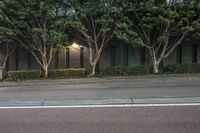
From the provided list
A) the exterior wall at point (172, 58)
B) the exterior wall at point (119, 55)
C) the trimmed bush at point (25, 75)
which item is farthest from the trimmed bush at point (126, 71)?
the trimmed bush at point (25, 75)

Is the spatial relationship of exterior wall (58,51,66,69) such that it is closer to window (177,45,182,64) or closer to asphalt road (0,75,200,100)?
window (177,45,182,64)

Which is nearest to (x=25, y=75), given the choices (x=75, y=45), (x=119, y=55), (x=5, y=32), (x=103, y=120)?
(x=5, y=32)

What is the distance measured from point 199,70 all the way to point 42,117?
19.6m

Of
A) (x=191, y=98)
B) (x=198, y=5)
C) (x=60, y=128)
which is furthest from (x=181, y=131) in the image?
(x=198, y=5)

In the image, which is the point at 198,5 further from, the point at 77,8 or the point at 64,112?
the point at 64,112

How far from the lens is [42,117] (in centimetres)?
1022

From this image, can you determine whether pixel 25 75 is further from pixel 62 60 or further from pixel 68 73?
pixel 62 60

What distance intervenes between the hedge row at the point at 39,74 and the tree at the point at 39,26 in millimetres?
599

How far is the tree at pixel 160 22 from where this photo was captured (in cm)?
2684

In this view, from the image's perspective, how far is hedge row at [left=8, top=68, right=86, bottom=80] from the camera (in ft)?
93.1

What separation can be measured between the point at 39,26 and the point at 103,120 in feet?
64.6

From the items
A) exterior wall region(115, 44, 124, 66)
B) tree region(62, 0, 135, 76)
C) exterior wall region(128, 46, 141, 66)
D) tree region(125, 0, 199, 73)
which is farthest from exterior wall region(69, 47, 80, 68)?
tree region(125, 0, 199, 73)

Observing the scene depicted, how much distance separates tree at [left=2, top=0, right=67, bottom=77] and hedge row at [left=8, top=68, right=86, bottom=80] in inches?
23.6

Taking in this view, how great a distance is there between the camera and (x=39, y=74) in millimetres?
28469
